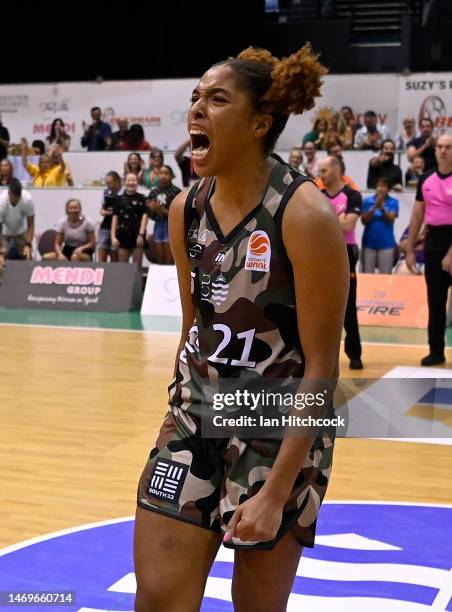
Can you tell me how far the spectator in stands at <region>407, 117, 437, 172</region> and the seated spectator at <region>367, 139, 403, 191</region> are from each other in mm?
251

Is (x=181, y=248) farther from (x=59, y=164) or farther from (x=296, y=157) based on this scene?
(x=59, y=164)

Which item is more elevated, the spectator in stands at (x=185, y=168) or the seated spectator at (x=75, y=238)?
the spectator in stands at (x=185, y=168)

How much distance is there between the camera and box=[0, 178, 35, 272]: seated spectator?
13789mm

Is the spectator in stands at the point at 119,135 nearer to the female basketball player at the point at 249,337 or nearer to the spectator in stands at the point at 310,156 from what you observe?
the spectator in stands at the point at 310,156

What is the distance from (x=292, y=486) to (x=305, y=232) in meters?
0.59

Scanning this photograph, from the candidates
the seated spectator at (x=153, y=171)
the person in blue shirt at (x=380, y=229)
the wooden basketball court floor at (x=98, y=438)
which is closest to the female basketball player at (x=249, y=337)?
the wooden basketball court floor at (x=98, y=438)

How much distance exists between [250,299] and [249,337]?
3.6 inches

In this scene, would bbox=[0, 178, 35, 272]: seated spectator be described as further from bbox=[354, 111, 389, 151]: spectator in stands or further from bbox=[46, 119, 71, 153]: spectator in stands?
bbox=[354, 111, 389, 151]: spectator in stands

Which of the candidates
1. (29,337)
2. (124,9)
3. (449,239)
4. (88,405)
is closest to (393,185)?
(449,239)

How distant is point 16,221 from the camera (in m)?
13.9

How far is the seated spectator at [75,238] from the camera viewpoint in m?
13.5

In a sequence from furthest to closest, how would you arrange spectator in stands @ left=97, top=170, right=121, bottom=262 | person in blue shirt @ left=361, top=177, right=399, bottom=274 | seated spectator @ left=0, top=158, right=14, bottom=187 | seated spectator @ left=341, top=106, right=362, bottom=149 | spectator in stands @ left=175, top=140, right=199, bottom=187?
1. seated spectator @ left=0, top=158, right=14, bottom=187
2. seated spectator @ left=341, top=106, right=362, bottom=149
3. spectator in stands @ left=97, top=170, right=121, bottom=262
4. spectator in stands @ left=175, top=140, right=199, bottom=187
5. person in blue shirt @ left=361, top=177, right=399, bottom=274

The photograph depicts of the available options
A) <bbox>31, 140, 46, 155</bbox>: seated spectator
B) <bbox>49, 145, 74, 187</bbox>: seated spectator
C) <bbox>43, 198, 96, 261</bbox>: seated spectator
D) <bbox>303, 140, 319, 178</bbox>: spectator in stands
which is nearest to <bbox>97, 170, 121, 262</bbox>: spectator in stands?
<bbox>43, 198, 96, 261</bbox>: seated spectator

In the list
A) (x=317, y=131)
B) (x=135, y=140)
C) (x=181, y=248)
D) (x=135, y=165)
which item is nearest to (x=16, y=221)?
(x=135, y=165)
